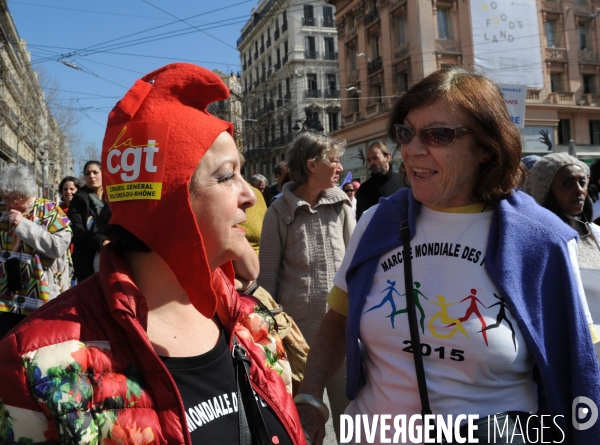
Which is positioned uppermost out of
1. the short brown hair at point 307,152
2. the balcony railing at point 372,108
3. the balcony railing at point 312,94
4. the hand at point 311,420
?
the balcony railing at point 312,94

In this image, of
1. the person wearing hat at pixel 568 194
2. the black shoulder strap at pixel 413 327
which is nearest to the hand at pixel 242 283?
the black shoulder strap at pixel 413 327

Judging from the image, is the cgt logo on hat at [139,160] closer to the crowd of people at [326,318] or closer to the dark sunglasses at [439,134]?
the crowd of people at [326,318]

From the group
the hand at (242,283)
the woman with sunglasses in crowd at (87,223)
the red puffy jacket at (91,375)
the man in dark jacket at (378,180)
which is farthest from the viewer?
the man in dark jacket at (378,180)

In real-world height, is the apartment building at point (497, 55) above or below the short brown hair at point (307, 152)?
above

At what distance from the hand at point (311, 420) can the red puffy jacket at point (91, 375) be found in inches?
32.2

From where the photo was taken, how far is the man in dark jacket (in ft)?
21.3

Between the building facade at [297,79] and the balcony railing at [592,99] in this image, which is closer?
the balcony railing at [592,99]

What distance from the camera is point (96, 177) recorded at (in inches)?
250

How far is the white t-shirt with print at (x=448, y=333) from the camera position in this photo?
1764 millimetres

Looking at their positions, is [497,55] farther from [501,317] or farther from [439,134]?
[501,317]

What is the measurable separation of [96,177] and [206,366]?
5361 millimetres

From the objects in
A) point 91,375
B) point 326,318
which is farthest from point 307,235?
point 91,375

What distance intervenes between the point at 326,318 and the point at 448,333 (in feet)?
1.95

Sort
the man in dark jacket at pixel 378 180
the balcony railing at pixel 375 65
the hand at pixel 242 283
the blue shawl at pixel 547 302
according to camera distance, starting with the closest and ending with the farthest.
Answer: the blue shawl at pixel 547 302 → the hand at pixel 242 283 → the man in dark jacket at pixel 378 180 → the balcony railing at pixel 375 65
